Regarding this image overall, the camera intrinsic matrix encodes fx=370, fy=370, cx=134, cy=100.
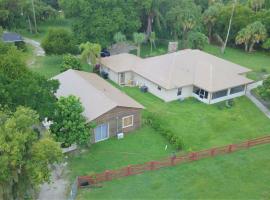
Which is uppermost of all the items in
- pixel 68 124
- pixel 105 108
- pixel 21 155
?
pixel 21 155

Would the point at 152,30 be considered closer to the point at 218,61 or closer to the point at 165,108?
the point at 218,61

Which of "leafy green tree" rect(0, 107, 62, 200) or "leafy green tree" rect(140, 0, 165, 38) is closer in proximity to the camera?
"leafy green tree" rect(0, 107, 62, 200)

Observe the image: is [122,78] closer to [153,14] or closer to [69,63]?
[69,63]

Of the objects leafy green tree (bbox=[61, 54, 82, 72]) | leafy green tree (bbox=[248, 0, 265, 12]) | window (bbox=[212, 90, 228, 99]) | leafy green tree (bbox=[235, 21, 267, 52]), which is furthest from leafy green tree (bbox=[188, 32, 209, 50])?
leafy green tree (bbox=[61, 54, 82, 72])

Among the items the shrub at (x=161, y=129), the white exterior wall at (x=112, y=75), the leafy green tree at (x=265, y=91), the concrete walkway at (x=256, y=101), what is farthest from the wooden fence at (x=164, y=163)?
the white exterior wall at (x=112, y=75)

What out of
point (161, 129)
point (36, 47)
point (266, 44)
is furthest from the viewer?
point (36, 47)

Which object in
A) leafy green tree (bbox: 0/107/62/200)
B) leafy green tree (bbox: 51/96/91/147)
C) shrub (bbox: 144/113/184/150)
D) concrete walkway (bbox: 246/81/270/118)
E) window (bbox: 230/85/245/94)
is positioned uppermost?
leafy green tree (bbox: 0/107/62/200)

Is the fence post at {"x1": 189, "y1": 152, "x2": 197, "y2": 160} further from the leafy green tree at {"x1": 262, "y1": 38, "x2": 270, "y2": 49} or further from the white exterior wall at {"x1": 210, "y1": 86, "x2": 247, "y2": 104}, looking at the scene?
the leafy green tree at {"x1": 262, "y1": 38, "x2": 270, "y2": 49}

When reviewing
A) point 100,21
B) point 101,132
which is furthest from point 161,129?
point 100,21
